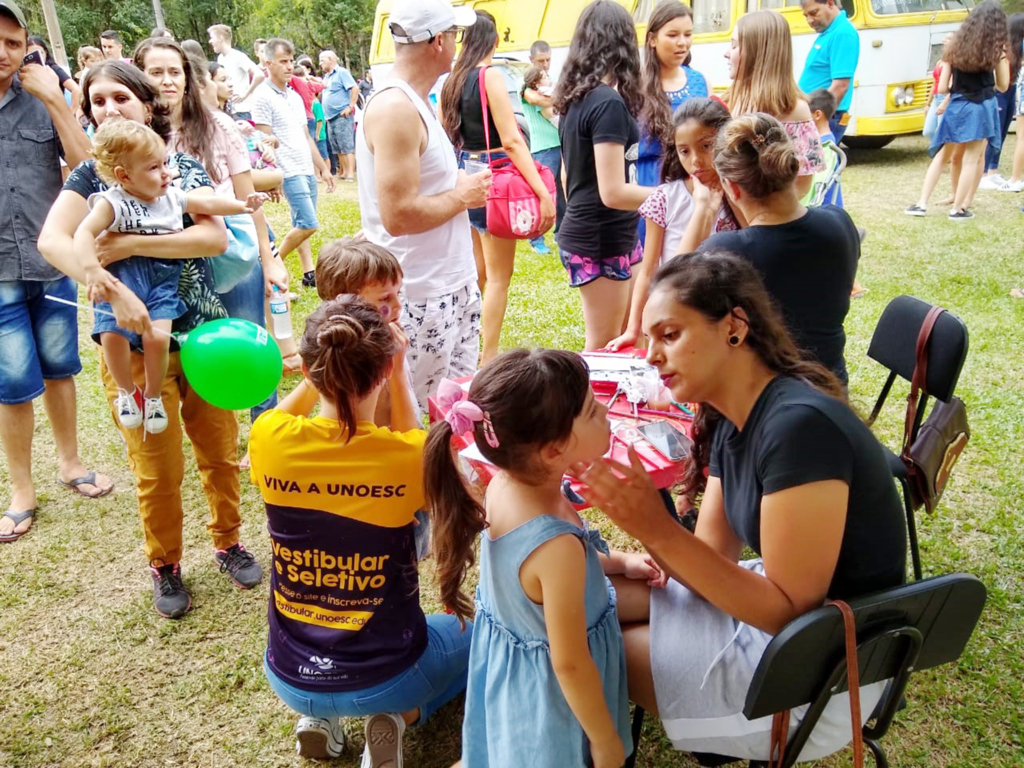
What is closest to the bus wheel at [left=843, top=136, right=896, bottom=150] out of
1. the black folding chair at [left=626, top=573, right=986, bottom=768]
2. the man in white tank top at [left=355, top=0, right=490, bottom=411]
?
the man in white tank top at [left=355, top=0, right=490, bottom=411]

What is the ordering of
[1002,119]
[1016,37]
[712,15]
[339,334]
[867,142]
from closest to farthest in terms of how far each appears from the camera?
[339,334] → [1016,37] → [1002,119] → [712,15] → [867,142]

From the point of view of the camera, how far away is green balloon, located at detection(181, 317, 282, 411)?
2318 millimetres

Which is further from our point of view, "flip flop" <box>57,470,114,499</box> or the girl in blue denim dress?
"flip flop" <box>57,470,114,499</box>

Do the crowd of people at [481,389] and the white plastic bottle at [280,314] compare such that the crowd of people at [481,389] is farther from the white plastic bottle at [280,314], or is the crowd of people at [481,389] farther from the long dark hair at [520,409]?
the white plastic bottle at [280,314]

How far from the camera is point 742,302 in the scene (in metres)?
1.52

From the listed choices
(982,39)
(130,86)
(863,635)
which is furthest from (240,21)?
(863,635)

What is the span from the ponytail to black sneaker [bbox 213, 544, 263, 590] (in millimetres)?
1484

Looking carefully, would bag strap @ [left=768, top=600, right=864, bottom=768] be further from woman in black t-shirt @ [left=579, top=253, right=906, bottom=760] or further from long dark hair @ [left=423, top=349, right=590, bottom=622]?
long dark hair @ [left=423, top=349, right=590, bottom=622]

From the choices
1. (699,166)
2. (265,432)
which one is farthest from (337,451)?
(699,166)

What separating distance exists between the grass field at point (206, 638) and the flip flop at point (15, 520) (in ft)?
0.15

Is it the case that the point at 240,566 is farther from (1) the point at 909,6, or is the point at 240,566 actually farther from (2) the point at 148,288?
(1) the point at 909,6

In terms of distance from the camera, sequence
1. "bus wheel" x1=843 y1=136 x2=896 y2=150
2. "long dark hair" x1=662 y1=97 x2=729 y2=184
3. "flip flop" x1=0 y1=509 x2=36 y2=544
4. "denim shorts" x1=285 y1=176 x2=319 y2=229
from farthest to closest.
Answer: "bus wheel" x1=843 y1=136 x2=896 y2=150
"denim shorts" x1=285 y1=176 x2=319 y2=229
"flip flop" x1=0 y1=509 x2=36 y2=544
"long dark hair" x1=662 y1=97 x2=729 y2=184

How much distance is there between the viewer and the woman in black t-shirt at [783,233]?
2137mm

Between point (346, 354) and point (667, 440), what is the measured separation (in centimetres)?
85
